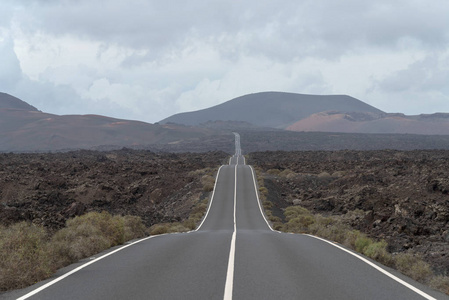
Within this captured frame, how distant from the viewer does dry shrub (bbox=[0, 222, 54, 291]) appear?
10750mm

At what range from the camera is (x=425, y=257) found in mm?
17484

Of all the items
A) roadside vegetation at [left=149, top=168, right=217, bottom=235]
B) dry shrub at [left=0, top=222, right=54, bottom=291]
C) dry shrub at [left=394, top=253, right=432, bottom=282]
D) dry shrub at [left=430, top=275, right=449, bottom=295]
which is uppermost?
dry shrub at [left=0, top=222, right=54, bottom=291]

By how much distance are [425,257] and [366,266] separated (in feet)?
15.6

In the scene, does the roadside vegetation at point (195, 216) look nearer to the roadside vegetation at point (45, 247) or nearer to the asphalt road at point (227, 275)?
the roadside vegetation at point (45, 247)

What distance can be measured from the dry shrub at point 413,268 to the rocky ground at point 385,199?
1013mm

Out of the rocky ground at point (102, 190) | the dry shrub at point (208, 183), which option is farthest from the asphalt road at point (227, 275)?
the dry shrub at point (208, 183)

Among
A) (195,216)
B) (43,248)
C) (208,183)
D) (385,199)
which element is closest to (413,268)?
(43,248)

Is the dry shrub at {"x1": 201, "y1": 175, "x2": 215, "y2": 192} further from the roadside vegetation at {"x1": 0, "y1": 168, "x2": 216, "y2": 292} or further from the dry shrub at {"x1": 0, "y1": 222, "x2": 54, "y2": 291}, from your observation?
the dry shrub at {"x1": 0, "y1": 222, "x2": 54, "y2": 291}

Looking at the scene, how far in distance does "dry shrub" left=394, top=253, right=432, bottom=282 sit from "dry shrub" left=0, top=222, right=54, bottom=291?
29.3 feet

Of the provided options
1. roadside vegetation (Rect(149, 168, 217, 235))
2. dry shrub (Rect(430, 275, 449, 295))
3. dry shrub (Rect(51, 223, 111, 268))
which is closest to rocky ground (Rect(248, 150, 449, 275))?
dry shrub (Rect(430, 275, 449, 295))

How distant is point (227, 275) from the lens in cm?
1173

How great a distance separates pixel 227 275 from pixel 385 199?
35.1m

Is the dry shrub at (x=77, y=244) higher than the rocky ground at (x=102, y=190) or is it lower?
higher

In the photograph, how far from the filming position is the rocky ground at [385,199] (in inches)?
902
